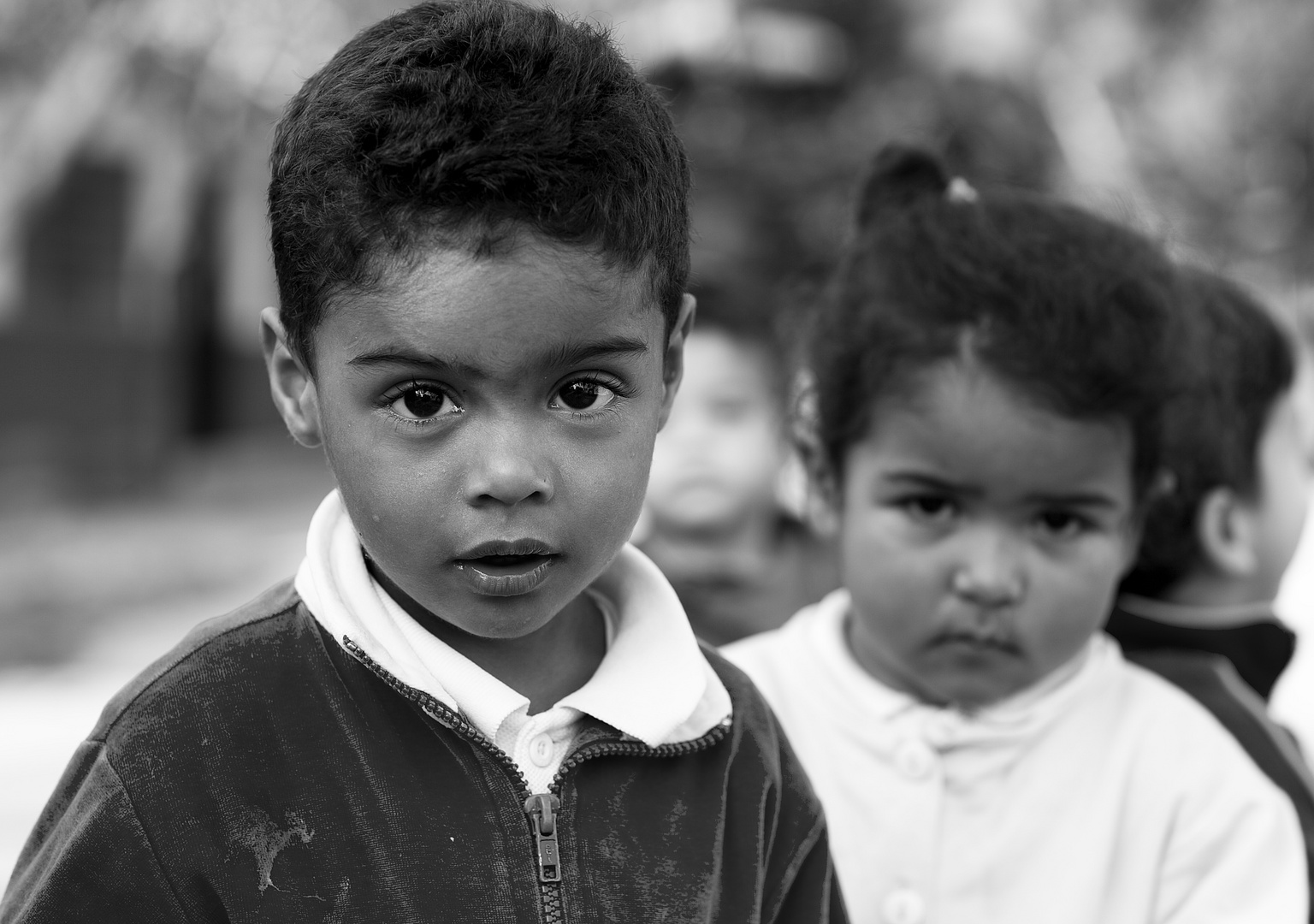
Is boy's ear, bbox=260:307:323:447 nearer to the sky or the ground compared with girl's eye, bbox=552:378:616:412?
nearer to the sky

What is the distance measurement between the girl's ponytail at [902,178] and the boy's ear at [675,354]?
84 cm

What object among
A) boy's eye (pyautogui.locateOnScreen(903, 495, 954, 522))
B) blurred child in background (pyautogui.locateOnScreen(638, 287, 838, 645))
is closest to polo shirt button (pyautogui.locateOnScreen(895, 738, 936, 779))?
boy's eye (pyautogui.locateOnScreen(903, 495, 954, 522))

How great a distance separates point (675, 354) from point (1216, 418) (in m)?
1.19

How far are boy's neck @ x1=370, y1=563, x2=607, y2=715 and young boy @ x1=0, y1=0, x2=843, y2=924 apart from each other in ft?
0.12

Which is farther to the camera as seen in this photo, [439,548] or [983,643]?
[983,643]

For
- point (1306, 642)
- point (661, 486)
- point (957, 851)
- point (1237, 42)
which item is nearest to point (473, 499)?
point (957, 851)

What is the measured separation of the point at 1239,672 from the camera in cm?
251

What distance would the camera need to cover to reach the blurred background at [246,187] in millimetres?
7723

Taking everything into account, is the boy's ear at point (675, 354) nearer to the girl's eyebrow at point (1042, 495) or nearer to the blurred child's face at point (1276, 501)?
the girl's eyebrow at point (1042, 495)

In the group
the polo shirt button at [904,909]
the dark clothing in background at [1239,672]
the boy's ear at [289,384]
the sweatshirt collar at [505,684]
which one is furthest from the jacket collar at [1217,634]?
the boy's ear at [289,384]

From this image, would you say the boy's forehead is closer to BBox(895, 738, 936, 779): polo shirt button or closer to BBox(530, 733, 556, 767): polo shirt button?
BBox(530, 733, 556, 767): polo shirt button

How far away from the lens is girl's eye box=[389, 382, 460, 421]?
1.42 metres

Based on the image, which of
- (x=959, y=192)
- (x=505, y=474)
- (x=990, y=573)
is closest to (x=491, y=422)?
(x=505, y=474)

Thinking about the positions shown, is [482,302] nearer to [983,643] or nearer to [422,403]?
[422,403]
